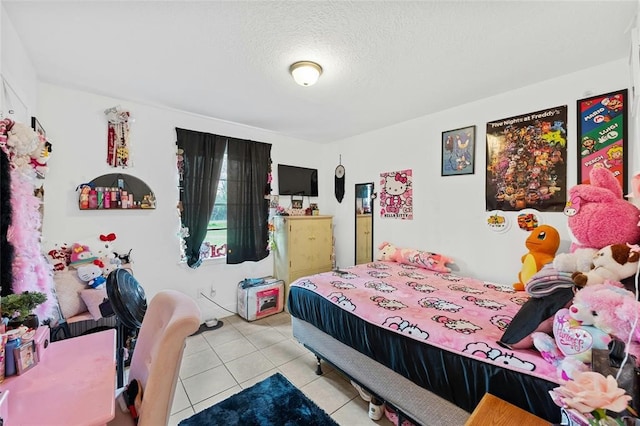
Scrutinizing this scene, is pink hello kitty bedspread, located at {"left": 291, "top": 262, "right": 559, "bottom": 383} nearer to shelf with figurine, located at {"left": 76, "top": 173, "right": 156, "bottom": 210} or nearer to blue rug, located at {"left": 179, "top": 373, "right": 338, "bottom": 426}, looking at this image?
blue rug, located at {"left": 179, "top": 373, "right": 338, "bottom": 426}

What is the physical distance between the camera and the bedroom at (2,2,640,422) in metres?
2.10

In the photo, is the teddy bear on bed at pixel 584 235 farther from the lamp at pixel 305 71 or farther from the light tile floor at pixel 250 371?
the lamp at pixel 305 71

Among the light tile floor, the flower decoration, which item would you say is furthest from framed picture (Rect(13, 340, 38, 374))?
the flower decoration

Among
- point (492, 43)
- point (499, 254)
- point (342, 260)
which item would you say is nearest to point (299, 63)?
point (492, 43)

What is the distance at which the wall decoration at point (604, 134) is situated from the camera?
189cm

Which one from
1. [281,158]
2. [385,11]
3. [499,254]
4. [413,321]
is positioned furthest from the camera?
[281,158]

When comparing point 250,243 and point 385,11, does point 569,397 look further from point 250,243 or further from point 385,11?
point 250,243

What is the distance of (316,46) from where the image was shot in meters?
1.74

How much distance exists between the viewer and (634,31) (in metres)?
1.50

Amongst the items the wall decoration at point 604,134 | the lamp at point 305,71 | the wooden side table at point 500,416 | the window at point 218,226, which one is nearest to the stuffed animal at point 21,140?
the lamp at point 305,71

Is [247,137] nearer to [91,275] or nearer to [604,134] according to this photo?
[91,275]

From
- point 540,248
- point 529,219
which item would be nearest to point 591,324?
point 540,248

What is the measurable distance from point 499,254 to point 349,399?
188 cm

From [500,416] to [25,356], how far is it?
1929 millimetres
